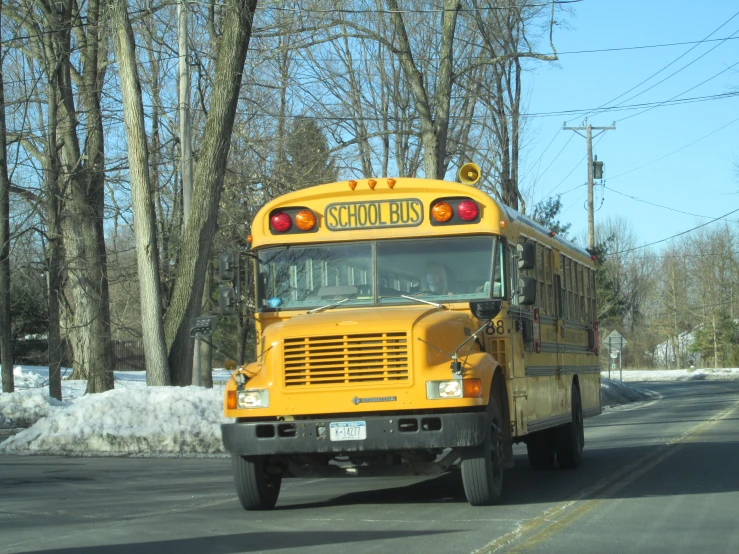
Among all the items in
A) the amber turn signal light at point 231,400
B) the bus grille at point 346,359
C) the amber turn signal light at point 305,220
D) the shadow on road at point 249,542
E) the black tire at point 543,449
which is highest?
the amber turn signal light at point 305,220

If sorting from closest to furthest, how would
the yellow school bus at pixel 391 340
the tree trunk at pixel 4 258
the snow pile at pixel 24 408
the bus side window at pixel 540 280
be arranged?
the yellow school bus at pixel 391 340
the bus side window at pixel 540 280
the snow pile at pixel 24 408
the tree trunk at pixel 4 258

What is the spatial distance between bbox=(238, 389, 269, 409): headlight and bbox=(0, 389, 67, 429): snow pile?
36.6ft

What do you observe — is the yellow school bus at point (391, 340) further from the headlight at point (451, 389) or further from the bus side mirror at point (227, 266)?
the bus side mirror at point (227, 266)

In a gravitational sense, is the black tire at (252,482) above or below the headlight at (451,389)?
below

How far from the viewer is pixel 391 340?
8195 mm

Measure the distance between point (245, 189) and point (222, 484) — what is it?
1490 centimetres

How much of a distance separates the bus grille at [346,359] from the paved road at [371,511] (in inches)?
45.7

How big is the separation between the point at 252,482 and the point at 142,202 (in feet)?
31.6

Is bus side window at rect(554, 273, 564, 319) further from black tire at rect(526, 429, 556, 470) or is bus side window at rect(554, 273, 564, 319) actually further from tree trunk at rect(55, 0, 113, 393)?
tree trunk at rect(55, 0, 113, 393)

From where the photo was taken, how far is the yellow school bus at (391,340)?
26.8 ft

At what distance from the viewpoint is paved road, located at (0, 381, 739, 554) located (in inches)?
287

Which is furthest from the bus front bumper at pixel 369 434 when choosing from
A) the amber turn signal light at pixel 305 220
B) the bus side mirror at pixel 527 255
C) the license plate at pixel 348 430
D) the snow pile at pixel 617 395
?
the snow pile at pixel 617 395

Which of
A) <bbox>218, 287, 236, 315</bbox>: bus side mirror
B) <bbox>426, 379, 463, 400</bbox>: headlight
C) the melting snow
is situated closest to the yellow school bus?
<bbox>426, 379, 463, 400</bbox>: headlight

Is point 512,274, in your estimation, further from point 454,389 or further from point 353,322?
point 353,322
